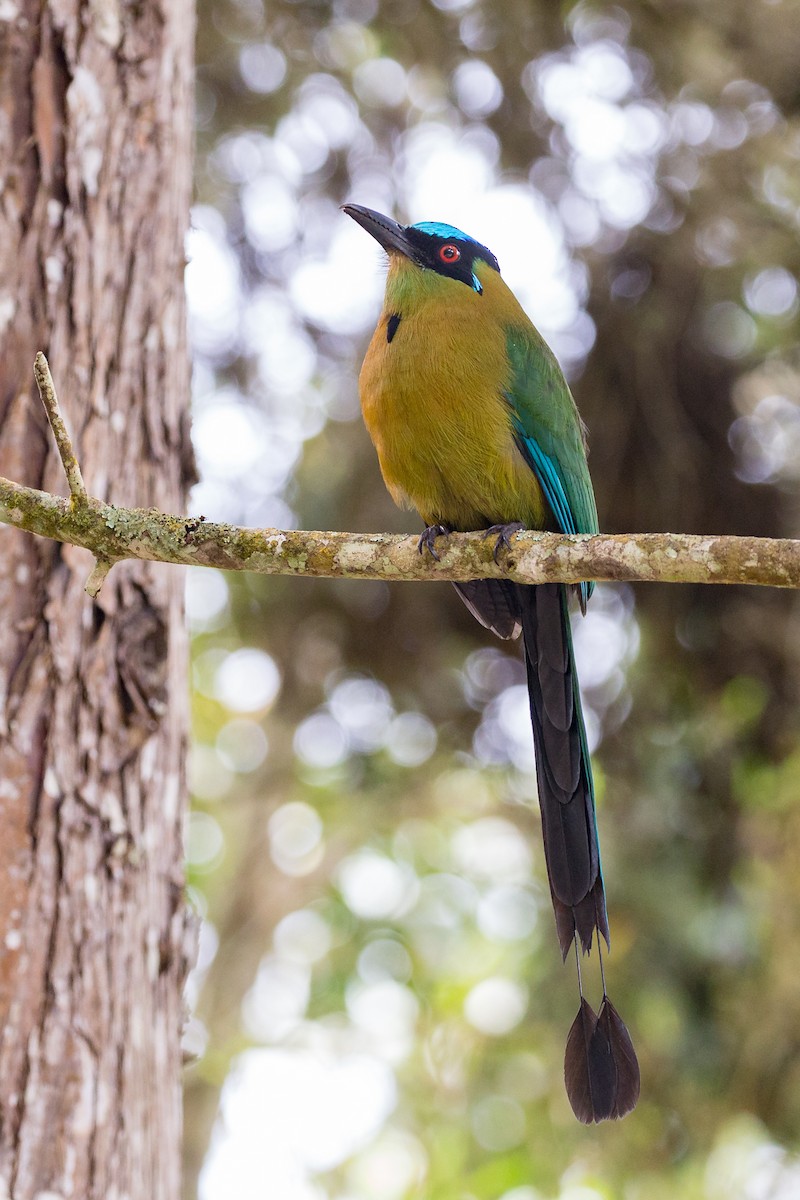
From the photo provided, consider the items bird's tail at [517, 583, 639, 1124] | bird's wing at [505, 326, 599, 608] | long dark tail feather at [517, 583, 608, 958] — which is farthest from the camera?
bird's wing at [505, 326, 599, 608]

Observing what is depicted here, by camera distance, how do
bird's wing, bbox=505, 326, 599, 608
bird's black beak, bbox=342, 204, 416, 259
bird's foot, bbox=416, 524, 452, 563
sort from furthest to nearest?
bird's black beak, bbox=342, 204, 416, 259 → bird's wing, bbox=505, 326, 599, 608 → bird's foot, bbox=416, 524, 452, 563

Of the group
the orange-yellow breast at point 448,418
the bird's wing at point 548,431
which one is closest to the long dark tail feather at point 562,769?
the bird's wing at point 548,431

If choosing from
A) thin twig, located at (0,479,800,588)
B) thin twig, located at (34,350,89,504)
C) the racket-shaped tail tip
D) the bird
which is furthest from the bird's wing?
thin twig, located at (34,350,89,504)

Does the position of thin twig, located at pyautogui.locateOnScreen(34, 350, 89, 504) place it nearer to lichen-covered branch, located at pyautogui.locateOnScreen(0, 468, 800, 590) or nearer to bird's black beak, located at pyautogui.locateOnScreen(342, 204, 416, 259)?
lichen-covered branch, located at pyautogui.locateOnScreen(0, 468, 800, 590)

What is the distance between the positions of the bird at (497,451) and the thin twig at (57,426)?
67 centimetres

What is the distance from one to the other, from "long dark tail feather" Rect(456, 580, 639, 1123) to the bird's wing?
126 mm

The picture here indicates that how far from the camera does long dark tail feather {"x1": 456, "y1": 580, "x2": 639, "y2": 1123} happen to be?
2041 mm

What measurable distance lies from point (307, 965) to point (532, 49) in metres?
5.10

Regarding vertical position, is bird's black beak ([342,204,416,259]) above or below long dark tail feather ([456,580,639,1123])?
above

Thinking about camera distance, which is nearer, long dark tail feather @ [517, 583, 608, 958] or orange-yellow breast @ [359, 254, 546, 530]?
long dark tail feather @ [517, 583, 608, 958]

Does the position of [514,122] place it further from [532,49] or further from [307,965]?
[307,965]

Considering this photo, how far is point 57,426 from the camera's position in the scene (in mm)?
1636

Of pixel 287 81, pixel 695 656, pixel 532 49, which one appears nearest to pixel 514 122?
pixel 532 49

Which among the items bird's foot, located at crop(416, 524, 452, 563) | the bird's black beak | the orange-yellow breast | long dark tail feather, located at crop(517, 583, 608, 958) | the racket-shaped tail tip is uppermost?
the bird's black beak
